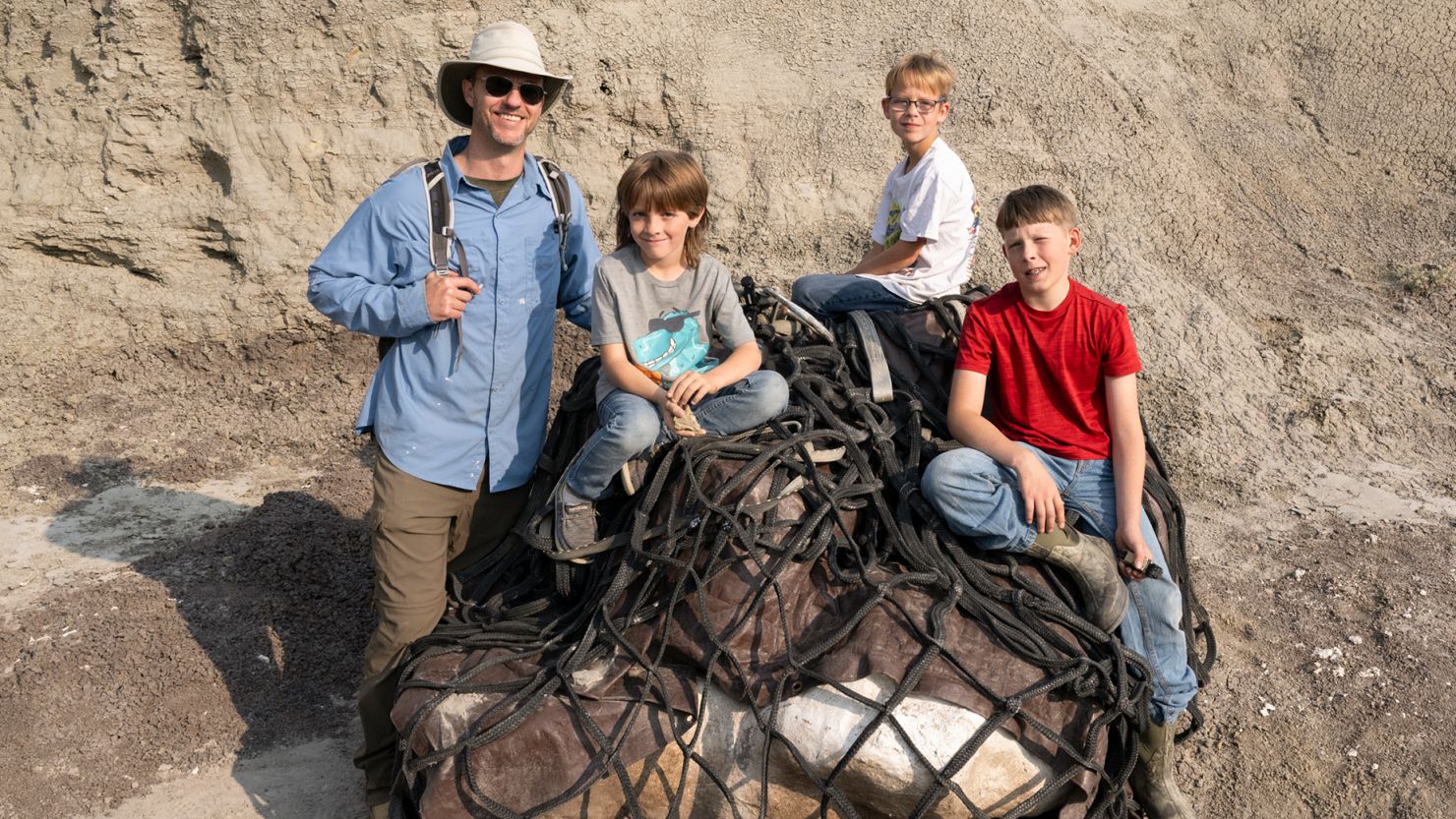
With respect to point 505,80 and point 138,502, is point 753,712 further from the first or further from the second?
point 138,502

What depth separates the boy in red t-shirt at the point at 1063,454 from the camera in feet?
10.2

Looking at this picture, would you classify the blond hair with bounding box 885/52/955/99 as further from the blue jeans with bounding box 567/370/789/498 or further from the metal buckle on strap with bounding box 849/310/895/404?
the blue jeans with bounding box 567/370/789/498

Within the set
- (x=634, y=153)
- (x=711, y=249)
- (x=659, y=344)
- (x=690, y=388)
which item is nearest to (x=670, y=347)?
(x=659, y=344)

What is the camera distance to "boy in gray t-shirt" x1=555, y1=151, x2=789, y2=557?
3.19 m

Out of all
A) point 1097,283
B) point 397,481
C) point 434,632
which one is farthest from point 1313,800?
point 1097,283

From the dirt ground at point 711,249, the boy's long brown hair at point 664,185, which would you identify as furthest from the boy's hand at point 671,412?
the dirt ground at point 711,249

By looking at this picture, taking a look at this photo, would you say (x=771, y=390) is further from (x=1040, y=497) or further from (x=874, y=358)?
(x=1040, y=497)

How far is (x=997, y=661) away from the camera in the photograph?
2.97 meters

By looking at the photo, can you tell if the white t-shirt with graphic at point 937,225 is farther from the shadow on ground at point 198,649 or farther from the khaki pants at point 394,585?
the shadow on ground at point 198,649

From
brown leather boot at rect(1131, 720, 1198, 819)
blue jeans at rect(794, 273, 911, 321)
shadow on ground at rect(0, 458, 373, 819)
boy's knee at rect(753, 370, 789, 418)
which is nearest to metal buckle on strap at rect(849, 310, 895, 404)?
blue jeans at rect(794, 273, 911, 321)

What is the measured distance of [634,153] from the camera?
725 centimetres

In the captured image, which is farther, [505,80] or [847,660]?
[505,80]

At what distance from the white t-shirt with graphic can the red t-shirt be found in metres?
0.74

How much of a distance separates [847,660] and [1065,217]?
140cm
